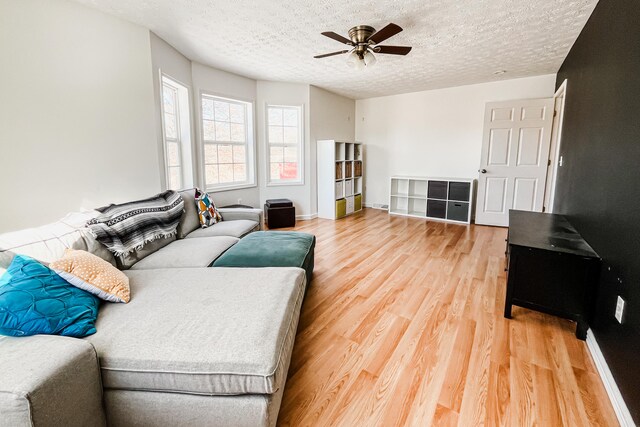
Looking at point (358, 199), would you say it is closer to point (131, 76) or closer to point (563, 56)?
point (563, 56)

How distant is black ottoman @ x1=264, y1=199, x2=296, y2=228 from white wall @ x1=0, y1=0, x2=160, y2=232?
205cm

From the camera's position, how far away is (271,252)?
2.45m

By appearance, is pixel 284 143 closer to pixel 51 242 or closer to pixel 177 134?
pixel 177 134

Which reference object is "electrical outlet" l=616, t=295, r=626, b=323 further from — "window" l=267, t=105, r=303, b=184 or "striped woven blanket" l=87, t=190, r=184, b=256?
"window" l=267, t=105, r=303, b=184

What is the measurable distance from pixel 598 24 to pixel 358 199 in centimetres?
453

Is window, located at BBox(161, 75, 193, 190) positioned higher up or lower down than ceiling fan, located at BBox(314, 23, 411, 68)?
lower down

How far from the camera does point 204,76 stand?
4.32 meters

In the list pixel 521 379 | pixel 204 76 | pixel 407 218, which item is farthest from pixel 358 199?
pixel 521 379

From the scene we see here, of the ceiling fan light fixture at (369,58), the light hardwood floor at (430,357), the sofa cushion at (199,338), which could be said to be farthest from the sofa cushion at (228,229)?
the ceiling fan light fixture at (369,58)

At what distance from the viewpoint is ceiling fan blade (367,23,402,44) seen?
8.44ft

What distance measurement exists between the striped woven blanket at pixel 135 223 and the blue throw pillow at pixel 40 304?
0.62 meters

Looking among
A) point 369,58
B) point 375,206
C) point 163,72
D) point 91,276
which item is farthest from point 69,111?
point 375,206

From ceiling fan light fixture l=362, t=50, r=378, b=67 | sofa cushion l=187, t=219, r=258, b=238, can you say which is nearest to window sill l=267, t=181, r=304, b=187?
sofa cushion l=187, t=219, r=258, b=238

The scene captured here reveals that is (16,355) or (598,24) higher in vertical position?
(598,24)
